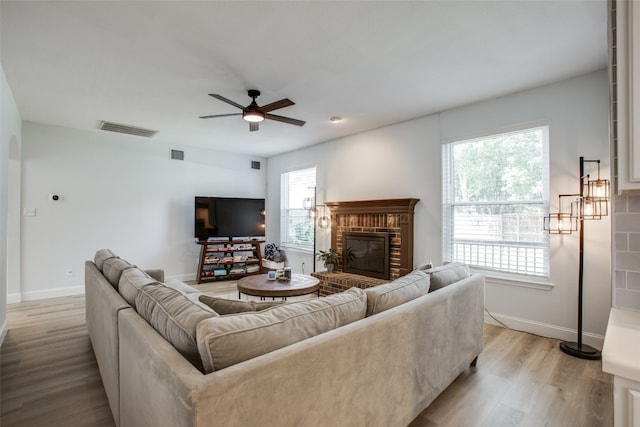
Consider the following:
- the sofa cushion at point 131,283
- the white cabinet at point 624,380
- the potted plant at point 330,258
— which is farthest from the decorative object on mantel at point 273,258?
the white cabinet at point 624,380

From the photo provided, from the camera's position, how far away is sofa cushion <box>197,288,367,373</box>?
3.52 ft

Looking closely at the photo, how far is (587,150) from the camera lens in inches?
118

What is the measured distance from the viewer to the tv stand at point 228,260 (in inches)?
226

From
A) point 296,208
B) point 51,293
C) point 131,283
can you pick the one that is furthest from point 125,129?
point 131,283

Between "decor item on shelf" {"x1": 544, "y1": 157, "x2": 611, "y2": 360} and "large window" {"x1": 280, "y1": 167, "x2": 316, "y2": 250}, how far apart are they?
3880mm

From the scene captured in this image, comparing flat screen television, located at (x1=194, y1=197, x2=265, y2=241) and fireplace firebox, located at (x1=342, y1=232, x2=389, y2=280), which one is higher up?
flat screen television, located at (x1=194, y1=197, x2=265, y2=241)

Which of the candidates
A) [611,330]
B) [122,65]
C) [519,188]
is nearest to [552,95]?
[519,188]

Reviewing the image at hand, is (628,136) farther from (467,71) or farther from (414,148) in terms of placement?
(414,148)

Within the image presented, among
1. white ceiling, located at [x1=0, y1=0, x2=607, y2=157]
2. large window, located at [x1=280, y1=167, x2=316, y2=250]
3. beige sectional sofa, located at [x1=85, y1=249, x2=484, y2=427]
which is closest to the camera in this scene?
beige sectional sofa, located at [x1=85, y1=249, x2=484, y2=427]

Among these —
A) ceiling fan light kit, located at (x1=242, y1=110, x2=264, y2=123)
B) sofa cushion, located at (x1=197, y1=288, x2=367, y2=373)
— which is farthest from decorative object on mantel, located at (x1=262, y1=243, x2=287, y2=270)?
sofa cushion, located at (x1=197, y1=288, x2=367, y2=373)

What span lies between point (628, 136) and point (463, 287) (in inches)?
58.1

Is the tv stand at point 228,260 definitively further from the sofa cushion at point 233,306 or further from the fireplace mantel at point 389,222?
the sofa cushion at point 233,306

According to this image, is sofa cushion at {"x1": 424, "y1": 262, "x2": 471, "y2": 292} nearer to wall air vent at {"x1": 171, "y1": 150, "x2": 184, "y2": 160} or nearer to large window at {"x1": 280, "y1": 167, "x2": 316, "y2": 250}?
large window at {"x1": 280, "y1": 167, "x2": 316, "y2": 250}

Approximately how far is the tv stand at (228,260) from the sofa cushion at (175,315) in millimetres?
4280
